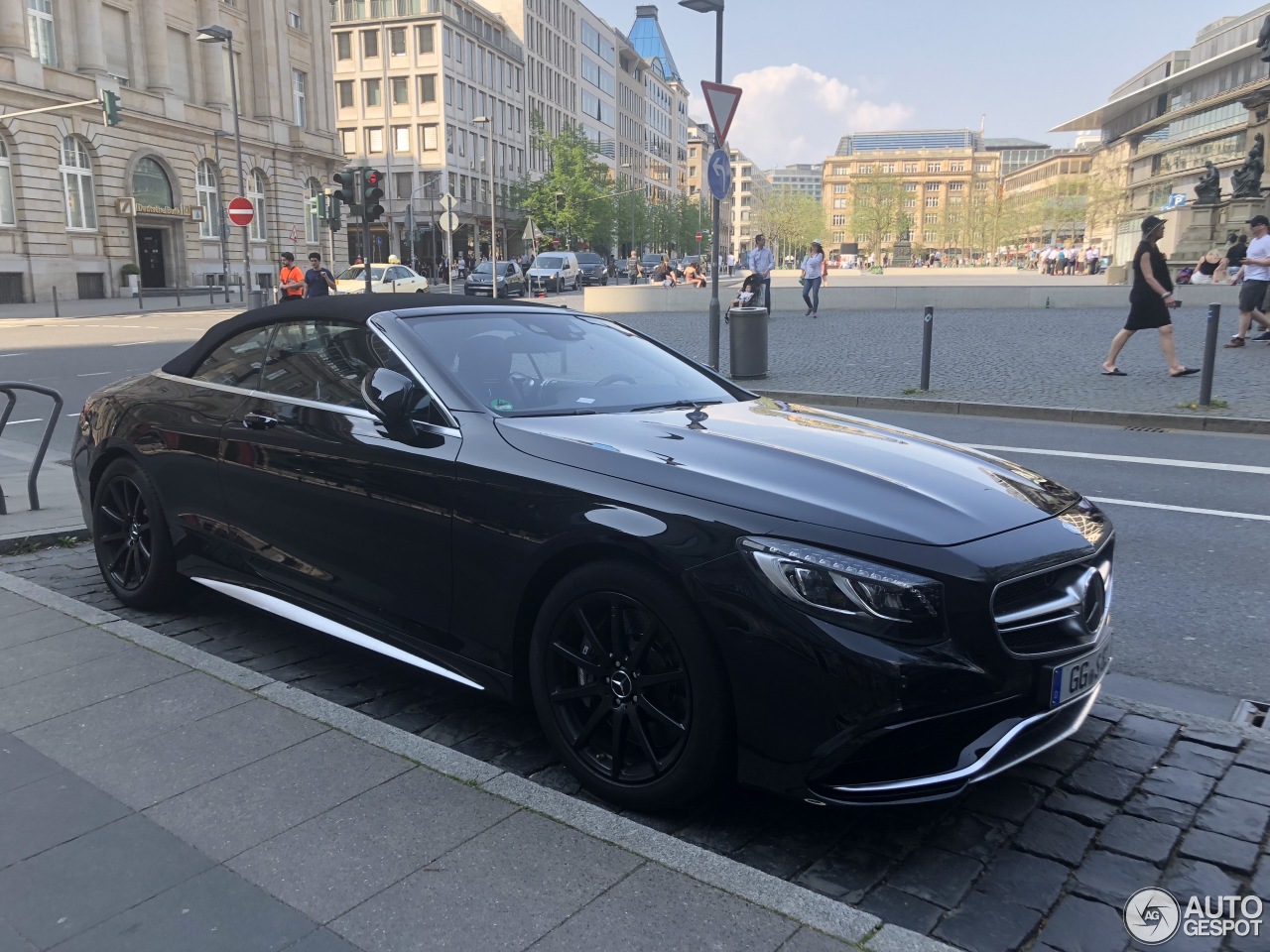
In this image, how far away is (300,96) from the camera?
61.1 meters

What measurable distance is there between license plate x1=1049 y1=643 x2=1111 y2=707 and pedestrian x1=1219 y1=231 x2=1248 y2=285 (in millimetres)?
30129

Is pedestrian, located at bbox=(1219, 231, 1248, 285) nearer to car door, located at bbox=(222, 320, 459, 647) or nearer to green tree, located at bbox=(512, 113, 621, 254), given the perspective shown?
car door, located at bbox=(222, 320, 459, 647)

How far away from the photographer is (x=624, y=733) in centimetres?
293

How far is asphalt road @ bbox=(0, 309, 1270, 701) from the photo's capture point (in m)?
4.28

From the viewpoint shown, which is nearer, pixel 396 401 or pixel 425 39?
pixel 396 401

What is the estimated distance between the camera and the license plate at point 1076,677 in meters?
2.68

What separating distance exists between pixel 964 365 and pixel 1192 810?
12.5 m

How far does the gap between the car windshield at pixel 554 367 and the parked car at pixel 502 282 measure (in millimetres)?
36848

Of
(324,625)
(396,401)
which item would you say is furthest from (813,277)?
(396,401)

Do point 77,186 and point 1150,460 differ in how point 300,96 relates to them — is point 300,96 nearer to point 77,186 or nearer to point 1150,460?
point 77,186

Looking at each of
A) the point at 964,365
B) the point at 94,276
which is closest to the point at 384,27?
the point at 94,276

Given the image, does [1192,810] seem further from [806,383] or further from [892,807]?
[806,383]

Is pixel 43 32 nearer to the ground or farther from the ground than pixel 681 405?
farther from the ground

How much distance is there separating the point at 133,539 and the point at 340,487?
170cm
